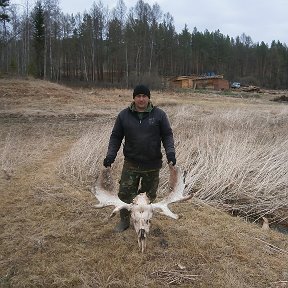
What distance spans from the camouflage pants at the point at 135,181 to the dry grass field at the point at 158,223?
487 millimetres

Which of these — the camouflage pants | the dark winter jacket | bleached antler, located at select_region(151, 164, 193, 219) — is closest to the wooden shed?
the camouflage pants

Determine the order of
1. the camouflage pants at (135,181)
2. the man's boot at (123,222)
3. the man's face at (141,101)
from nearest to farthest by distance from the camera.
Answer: the man's face at (141,101) < the camouflage pants at (135,181) < the man's boot at (123,222)

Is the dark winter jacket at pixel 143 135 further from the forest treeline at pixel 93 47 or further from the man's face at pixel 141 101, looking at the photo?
the forest treeline at pixel 93 47

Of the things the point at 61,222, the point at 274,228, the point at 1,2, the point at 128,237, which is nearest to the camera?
the point at 128,237

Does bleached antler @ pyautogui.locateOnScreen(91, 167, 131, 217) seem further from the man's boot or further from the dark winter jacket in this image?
the man's boot

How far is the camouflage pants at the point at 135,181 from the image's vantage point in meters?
4.93

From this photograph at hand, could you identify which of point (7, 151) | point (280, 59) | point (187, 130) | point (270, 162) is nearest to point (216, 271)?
point (270, 162)

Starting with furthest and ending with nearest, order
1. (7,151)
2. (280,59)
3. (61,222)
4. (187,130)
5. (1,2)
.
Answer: (280,59), (1,2), (187,130), (7,151), (61,222)

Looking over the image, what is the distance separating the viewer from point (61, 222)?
5.46 m

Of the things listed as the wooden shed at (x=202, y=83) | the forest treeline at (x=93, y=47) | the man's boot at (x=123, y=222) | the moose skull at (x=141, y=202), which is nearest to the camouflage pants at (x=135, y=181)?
the man's boot at (x=123, y=222)

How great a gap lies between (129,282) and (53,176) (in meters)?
3.96

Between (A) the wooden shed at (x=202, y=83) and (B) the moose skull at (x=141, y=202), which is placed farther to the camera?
(A) the wooden shed at (x=202, y=83)

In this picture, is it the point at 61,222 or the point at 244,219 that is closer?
the point at 61,222

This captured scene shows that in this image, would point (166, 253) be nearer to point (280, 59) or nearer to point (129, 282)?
point (129, 282)
